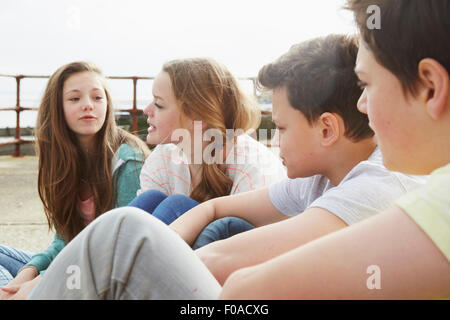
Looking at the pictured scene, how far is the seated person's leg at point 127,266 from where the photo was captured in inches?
29.3

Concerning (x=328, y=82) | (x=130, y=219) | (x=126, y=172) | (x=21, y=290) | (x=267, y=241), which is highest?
(x=328, y=82)

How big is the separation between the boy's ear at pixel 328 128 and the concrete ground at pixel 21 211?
5.52ft

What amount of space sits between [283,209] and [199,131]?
0.64m

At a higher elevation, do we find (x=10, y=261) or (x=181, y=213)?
(x=181, y=213)

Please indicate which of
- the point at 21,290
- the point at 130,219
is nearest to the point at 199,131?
the point at 21,290

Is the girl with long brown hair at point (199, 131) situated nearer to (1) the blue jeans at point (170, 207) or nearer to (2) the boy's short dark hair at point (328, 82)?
(1) the blue jeans at point (170, 207)

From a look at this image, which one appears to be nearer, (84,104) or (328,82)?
(328,82)

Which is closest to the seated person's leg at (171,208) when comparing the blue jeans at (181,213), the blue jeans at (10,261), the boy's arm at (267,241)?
the blue jeans at (181,213)

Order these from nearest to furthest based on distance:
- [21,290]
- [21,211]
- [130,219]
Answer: [130,219], [21,290], [21,211]

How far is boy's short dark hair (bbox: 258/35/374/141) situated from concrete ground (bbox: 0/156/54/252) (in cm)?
166

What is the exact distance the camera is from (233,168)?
6.05 ft

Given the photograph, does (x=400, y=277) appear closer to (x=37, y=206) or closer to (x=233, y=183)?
(x=233, y=183)

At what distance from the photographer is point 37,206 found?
3.51 m

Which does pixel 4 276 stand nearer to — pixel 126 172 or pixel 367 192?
pixel 126 172
